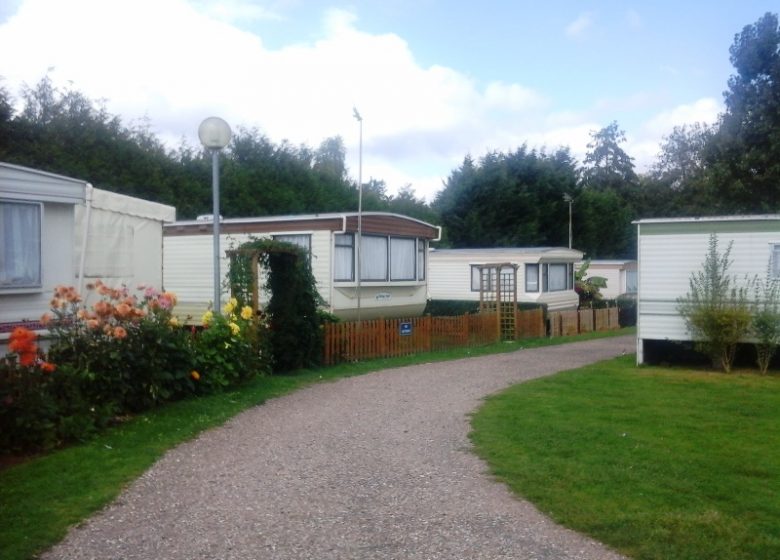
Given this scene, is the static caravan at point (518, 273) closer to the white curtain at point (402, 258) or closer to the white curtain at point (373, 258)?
the white curtain at point (402, 258)

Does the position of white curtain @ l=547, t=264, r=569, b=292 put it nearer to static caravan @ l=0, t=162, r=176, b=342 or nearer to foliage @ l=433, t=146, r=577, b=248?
foliage @ l=433, t=146, r=577, b=248

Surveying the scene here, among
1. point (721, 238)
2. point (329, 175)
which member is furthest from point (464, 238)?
point (721, 238)

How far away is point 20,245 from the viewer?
1003 centimetres

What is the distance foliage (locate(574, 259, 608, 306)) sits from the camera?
112 feet

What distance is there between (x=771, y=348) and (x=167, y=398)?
34.4ft

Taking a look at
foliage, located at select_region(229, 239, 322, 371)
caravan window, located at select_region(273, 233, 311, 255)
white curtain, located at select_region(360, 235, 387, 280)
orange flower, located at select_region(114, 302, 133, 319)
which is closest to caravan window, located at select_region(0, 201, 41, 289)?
orange flower, located at select_region(114, 302, 133, 319)

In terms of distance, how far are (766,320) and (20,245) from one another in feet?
39.0

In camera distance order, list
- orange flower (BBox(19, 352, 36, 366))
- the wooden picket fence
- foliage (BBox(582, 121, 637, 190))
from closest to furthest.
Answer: orange flower (BBox(19, 352, 36, 366)), the wooden picket fence, foliage (BBox(582, 121, 637, 190))

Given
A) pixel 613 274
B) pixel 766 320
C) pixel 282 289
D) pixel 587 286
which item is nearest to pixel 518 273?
pixel 587 286

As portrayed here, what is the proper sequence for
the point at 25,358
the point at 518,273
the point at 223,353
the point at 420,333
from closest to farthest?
1. the point at 25,358
2. the point at 223,353
3. the point at 420,333
4. the point at 518,273

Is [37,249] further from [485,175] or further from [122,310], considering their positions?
[485,175]

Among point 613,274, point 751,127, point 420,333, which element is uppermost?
point 751,127

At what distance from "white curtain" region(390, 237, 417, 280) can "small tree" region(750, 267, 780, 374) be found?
27.6 feet

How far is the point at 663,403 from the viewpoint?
11250 mm
